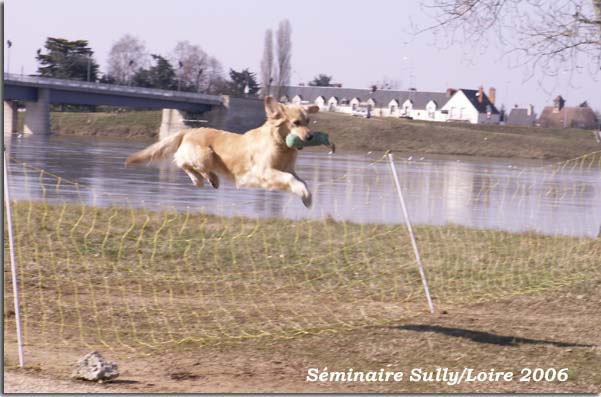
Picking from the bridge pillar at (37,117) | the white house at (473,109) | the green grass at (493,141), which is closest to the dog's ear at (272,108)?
the green grass at (493,141)

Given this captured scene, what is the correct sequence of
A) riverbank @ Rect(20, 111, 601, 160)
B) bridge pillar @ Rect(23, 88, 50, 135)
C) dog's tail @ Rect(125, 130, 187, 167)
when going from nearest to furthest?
1. dog's tail @ Rect(125, 130, 187, 167)
2. riverbank @ Rect(20, 111, 601, 160)
3. bridge pillar @ Rect(23, 88, 50, 135)

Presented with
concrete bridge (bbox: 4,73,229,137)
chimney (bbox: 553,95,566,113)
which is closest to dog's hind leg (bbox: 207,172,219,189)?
concrete bridge (bbox: 4,73,229,137)

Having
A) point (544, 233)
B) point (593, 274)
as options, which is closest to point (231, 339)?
point (593, 274)

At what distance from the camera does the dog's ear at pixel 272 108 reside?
7.00 metres

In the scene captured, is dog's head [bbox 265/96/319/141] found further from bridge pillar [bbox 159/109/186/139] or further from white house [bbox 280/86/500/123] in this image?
white house [bbox 280/86/500/123]

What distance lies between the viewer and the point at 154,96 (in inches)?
674

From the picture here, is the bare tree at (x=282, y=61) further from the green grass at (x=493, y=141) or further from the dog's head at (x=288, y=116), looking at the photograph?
the green grass at (x=493, y=141)

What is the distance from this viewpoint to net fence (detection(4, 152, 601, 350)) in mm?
9234

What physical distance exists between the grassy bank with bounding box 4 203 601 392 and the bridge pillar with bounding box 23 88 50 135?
28.5 meters

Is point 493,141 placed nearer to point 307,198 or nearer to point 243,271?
point 243,271

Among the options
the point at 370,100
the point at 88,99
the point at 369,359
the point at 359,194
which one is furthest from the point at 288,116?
the point at 88,99

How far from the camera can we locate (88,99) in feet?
104

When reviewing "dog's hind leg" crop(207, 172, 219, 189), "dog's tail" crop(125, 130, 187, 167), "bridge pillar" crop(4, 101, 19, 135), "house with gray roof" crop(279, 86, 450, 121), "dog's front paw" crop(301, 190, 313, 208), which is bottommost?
"bridge pillar" crop(4, 101, 19, 135)

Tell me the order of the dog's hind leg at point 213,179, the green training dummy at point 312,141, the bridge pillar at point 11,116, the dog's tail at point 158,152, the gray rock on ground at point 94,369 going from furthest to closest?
the bridge pillar at point 11,116, the dog's hind leg at point 213,179, the dog's tail at point 158,152, the gray rock on ground at point 94,369, the green training dummy at point 312,141
